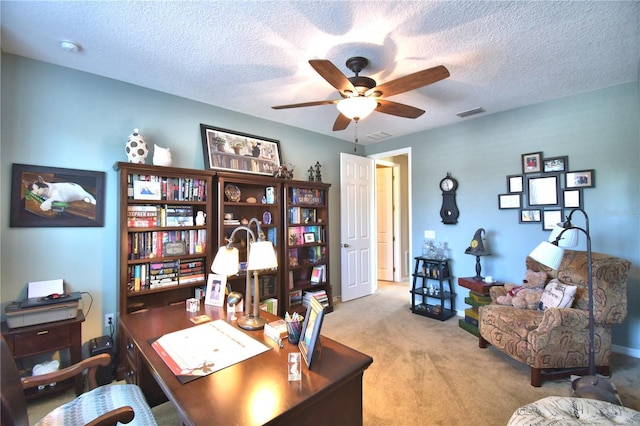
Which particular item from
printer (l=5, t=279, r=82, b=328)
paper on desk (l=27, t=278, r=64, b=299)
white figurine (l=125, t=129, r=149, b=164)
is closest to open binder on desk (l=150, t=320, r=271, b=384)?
printer (l=5, t=279, r=82, b=328)

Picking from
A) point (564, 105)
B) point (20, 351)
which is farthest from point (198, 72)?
point (564, 105)

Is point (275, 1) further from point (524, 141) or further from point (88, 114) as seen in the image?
point (524, 141)

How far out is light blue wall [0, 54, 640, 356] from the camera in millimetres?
2281

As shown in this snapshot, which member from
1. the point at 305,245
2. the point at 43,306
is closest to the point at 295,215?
the point at 305,245

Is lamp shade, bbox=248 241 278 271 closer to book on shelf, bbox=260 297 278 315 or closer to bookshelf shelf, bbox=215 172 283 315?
bookshelf shelf, bbox=215 172 283 315

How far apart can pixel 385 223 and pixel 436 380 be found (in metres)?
3.85

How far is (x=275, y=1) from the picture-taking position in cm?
173

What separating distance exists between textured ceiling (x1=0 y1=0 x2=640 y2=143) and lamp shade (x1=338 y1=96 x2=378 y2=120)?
381 millimetres

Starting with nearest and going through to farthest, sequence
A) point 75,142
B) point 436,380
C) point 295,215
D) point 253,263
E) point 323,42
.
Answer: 1. point 253,263
2. point 323,42
3. point 436,380
4. point 75,142
5. point 295,215

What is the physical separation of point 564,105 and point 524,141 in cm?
50

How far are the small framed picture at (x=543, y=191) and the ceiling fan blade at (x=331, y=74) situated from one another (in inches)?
103

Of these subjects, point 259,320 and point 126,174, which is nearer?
point 259,320

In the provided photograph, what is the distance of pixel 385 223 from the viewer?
6.00 metres

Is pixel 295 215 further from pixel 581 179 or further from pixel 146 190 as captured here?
pixel 581 179
